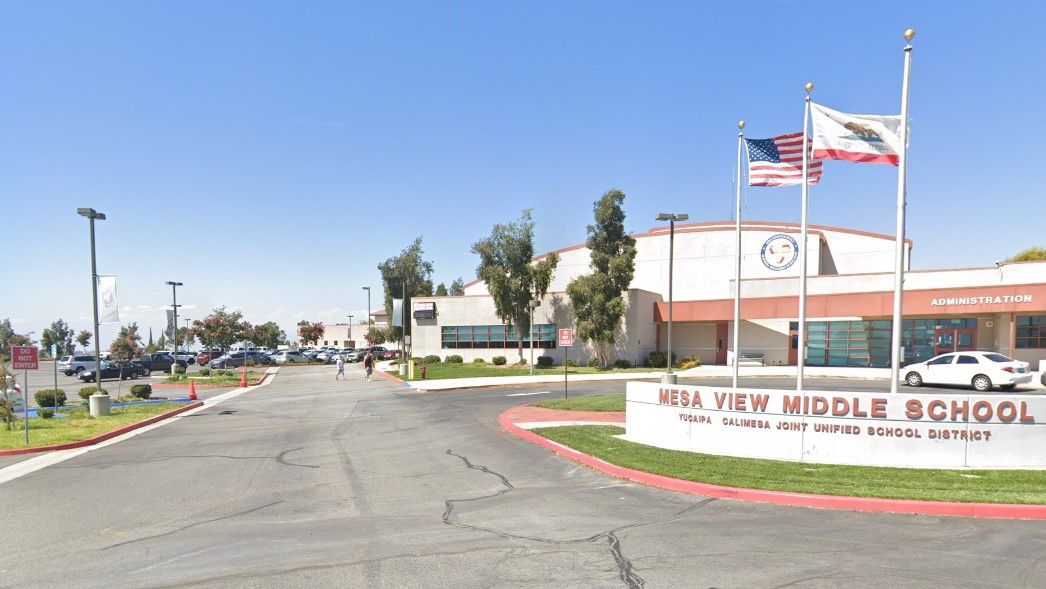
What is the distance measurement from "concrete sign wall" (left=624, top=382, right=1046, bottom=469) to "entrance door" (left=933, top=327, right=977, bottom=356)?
79.1 ft

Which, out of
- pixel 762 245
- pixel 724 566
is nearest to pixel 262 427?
pixel 724 566

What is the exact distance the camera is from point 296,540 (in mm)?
6699

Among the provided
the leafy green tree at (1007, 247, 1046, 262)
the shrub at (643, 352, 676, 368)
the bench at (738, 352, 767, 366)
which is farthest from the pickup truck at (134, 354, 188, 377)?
the leafy green tree at (1007, 247, 1046, 262)

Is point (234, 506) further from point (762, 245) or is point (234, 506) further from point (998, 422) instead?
point (762, 245)

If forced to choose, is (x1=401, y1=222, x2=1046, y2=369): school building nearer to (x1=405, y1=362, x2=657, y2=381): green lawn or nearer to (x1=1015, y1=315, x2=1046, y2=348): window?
(x1=1015, y1=315, x2=1046, y2=348): window

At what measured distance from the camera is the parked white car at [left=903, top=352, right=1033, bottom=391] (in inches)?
808

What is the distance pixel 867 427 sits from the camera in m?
9.88

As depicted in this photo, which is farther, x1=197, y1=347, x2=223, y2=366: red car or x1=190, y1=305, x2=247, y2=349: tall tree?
x1=197, y1=347, x2=223, y2=366: red car

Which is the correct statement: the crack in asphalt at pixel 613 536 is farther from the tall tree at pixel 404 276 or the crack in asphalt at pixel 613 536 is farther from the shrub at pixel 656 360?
the tall tree at pixel 404 276

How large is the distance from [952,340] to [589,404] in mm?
23279

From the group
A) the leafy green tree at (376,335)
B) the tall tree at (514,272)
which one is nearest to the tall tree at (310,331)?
the leafy green tree at (376,335)

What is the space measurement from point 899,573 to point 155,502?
9629mm

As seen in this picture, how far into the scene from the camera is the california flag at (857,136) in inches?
436

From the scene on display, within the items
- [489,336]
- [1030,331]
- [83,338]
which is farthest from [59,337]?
[1030,331]
